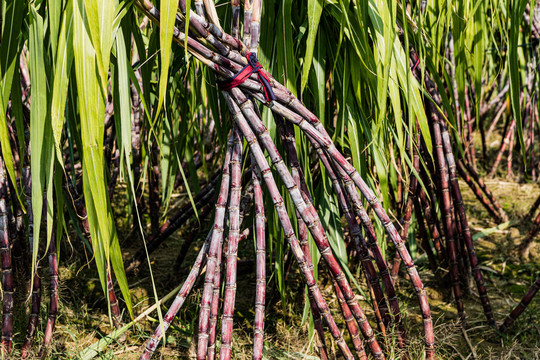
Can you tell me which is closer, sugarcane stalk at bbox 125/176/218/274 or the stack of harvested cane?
the stack of harvested cane

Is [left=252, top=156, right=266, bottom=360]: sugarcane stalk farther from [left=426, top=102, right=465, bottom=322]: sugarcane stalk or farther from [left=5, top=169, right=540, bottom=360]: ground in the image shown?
[left=426, top=102, right=465, bottom=322]: sugarcane stalk

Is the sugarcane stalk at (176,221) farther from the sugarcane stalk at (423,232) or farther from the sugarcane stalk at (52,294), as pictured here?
the sugarcane stalk at (423,232)

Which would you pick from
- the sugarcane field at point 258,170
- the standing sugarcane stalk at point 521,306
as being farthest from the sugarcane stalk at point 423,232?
the standing sugarcane stalk at point 521,306

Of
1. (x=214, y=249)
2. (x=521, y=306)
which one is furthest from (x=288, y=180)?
(x=521, y=306)

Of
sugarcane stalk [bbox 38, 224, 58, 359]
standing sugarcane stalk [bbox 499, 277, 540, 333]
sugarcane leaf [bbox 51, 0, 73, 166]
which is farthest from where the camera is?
standing sugarcane stalk [bbox 499, 277, 540, 333]

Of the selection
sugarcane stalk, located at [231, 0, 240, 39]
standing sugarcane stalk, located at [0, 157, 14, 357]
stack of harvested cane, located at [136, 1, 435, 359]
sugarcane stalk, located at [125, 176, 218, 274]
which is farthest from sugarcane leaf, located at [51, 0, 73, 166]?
sugarcane stalk, located at [125, 176, 218, 274]

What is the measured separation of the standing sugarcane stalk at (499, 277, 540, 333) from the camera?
3.67 ft

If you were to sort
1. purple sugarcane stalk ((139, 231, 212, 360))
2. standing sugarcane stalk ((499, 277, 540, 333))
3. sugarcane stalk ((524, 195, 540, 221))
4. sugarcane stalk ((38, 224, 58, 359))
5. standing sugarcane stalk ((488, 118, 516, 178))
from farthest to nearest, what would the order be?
→ standing sugarcane stalk ((488, 118, 516, 178))
sugarcane stalk ((524, 195, 540, 221))
standing sugarcane stalk ((499, 277, 540, 333))
sugarcane stalk ((38, 224, 58, 359))
purple sugarcane stalk ((139, 231, 212, 360))

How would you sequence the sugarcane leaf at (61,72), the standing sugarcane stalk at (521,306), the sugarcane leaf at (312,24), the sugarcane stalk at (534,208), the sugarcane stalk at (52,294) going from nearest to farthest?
the sugarcane leaf at (61,72) < the sugarcane leaf at (312,24) < the sugarcane stalk at (52,294) < the standing sugarcane stalk at (521,306) < the sugarcane stalk at (534,208)

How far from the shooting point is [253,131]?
0.82m

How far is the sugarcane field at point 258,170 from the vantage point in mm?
688

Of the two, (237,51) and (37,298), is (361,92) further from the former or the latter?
(37,298)

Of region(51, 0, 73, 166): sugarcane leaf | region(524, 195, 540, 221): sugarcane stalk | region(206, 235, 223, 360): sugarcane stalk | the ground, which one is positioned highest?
region(51, 0, 73, 166): sugarcane leaf

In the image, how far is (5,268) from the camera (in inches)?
38.7
